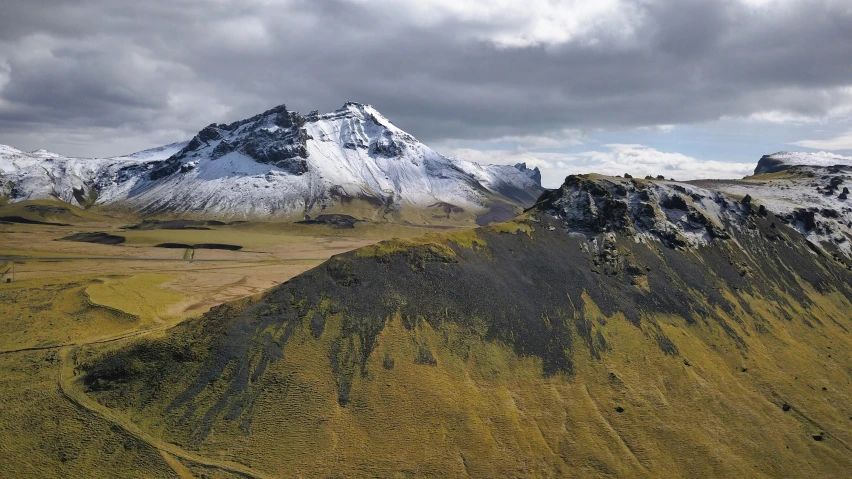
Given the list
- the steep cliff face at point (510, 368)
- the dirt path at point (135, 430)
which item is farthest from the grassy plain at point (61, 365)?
the steep cliff face at point (510, 368)

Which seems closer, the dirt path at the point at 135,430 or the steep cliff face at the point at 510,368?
the dirt path at the point at 135,430

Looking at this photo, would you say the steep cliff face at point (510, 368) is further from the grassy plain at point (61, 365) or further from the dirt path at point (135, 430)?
the grassy plain at point (61, 365)

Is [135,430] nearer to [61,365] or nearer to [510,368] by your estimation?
[61,365]

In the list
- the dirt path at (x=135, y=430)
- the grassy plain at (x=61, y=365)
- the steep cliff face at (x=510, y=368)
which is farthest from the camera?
the steep cliff face at (x=510, y=368)

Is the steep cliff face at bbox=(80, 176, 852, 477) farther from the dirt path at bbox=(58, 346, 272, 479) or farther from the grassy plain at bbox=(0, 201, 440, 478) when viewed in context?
the grassy plain at bbox=(0, 201, 440, 478)

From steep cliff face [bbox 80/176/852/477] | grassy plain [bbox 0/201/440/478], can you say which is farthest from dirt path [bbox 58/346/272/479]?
steep cliff face [bbox 80/176/852/477]

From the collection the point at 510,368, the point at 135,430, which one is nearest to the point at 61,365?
the point at 135,430

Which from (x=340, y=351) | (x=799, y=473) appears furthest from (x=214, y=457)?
(x=799, y=473)
